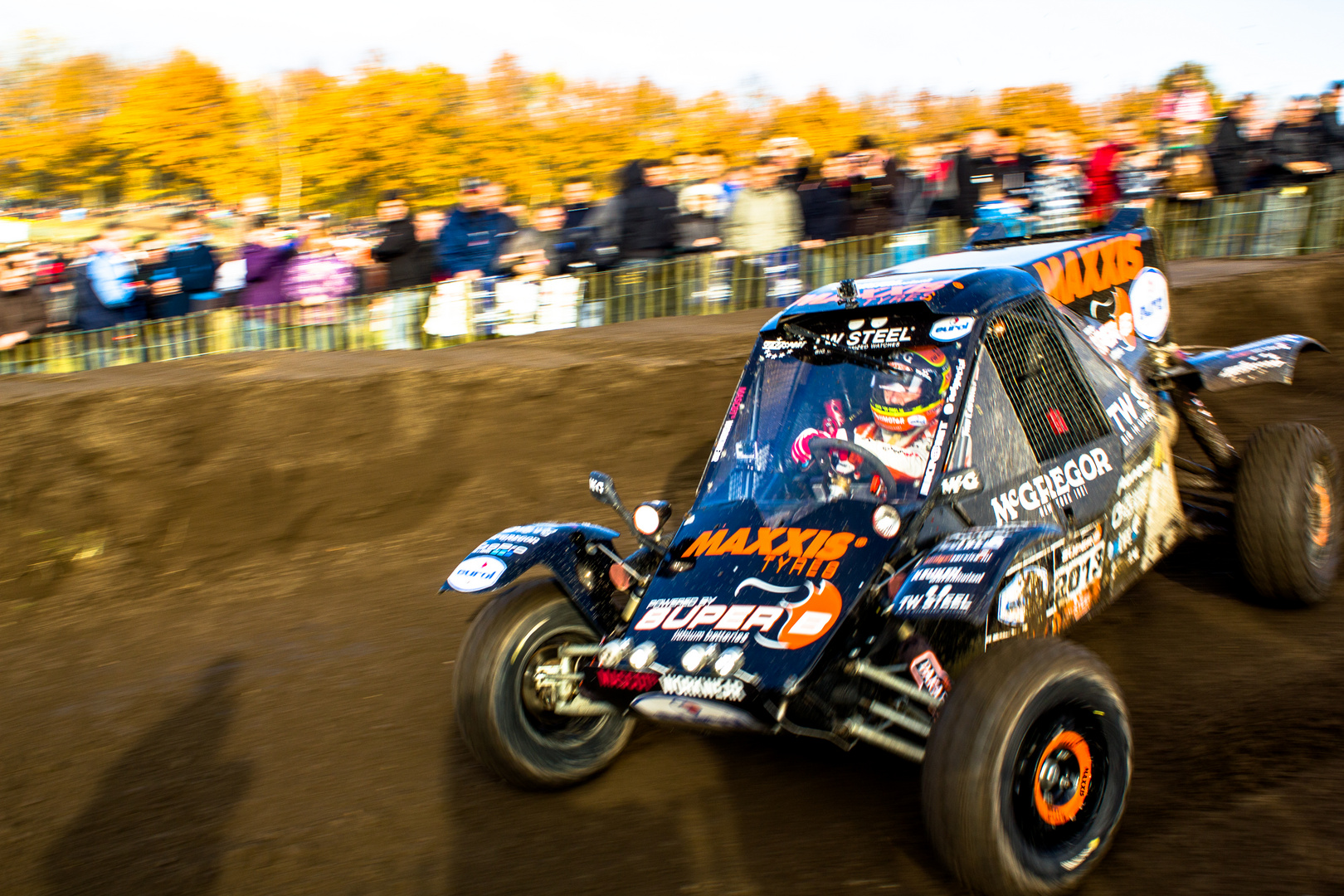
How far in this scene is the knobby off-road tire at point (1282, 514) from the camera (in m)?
4.82

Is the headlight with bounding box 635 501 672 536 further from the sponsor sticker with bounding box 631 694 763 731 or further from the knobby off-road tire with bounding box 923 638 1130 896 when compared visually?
the knobby off-road tire with bounding box 923 638 1130 896

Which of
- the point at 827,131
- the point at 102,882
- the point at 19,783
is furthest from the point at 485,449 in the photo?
the point at 827,131

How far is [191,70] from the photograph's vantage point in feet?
85.5

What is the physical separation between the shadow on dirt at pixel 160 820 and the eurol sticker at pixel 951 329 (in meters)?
3.28

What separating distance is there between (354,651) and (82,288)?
17.5 ft

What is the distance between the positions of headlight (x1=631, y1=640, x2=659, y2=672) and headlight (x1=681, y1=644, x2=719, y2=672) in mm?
122

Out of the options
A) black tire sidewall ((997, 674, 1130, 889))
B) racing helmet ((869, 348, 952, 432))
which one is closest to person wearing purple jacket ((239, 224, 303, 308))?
racing helmet ((869, 348, 952, 432))

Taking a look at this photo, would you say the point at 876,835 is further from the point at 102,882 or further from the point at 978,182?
the point at 978,182

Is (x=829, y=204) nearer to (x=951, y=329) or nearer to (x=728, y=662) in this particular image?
(x=951, y=329)

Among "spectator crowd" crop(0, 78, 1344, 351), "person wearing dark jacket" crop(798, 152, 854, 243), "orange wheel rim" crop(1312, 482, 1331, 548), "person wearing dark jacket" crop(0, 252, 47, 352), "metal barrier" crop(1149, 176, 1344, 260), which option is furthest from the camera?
"metal barrier" crop(1149, 176, 1344, 260)

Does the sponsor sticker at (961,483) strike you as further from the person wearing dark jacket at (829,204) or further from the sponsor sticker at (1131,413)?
the person wearing dark jacket at (829,204)

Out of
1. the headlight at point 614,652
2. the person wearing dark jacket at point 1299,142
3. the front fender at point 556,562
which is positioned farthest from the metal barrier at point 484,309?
the headlight at point 614,652

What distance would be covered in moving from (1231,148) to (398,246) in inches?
329

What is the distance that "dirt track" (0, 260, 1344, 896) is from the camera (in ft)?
11.9
